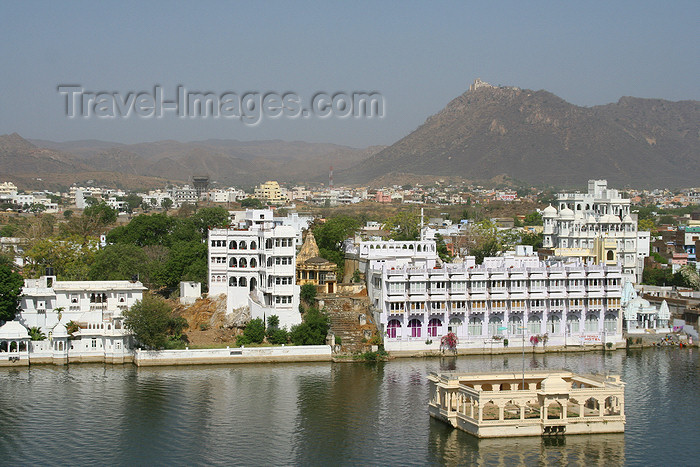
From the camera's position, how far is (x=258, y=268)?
46.0 m

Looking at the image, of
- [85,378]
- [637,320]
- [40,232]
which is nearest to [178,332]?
[85,378]

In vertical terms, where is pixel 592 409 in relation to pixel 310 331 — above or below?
below

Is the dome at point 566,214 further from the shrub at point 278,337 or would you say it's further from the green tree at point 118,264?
the green tree at point 118,264

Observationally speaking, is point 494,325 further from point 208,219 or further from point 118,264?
point 208,219

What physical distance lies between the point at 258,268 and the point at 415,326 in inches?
324

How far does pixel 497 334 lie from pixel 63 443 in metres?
21.7

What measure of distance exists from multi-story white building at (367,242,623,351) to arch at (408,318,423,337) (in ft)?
0.15

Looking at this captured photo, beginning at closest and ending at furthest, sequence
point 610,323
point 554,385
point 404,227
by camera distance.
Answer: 1. point 554,385
2. point 610,323
3. point 404,227

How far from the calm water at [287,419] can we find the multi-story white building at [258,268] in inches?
162

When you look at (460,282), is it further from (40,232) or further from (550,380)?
(40,232)

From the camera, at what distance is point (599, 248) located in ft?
190

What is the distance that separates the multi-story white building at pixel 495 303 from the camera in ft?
141

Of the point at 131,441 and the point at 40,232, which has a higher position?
the point at 40,232

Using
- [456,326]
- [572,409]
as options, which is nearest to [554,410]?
[572,409]
